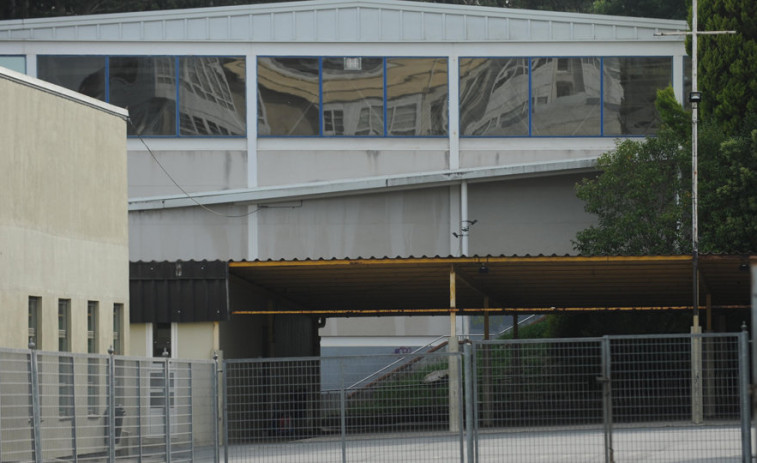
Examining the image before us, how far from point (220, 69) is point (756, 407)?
115 ft

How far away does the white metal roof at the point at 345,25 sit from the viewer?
41.5 meters

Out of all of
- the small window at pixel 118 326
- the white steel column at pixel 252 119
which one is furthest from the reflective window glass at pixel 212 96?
the small window at pixel 118 326

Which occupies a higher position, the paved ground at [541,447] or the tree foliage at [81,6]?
the tree foliage at [81,6]

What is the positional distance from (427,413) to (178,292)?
8514mm

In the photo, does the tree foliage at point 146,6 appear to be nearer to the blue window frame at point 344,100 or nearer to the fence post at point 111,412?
the blue window frame at point 344,100

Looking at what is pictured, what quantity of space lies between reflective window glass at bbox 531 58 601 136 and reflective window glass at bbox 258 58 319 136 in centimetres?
669

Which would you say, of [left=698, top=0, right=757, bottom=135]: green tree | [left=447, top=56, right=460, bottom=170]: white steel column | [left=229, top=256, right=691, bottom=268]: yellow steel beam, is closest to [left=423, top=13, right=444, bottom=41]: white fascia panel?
[left=447, top=56, right=460, bottom=170]: white steel column

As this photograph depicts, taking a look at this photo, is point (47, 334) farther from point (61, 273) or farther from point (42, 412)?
point (42, 412)

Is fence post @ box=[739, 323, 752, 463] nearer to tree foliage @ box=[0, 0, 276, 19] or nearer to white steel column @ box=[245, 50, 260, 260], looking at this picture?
white steel column @ box=[245, 50, 260, 260]

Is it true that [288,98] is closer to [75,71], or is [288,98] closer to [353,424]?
[75,71]

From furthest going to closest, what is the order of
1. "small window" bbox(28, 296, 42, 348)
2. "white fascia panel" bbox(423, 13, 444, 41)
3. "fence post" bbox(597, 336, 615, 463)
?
"white fascia panel" bbox(423, 13, 444, 41)
"small window" bbox(28, 296, 42, 348)
"fence post" bbox(597, 336, 615, 463)

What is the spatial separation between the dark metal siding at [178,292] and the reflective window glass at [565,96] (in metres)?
17.2

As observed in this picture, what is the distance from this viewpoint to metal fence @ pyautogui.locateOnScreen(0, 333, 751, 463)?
1498 cm

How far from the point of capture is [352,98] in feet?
135
